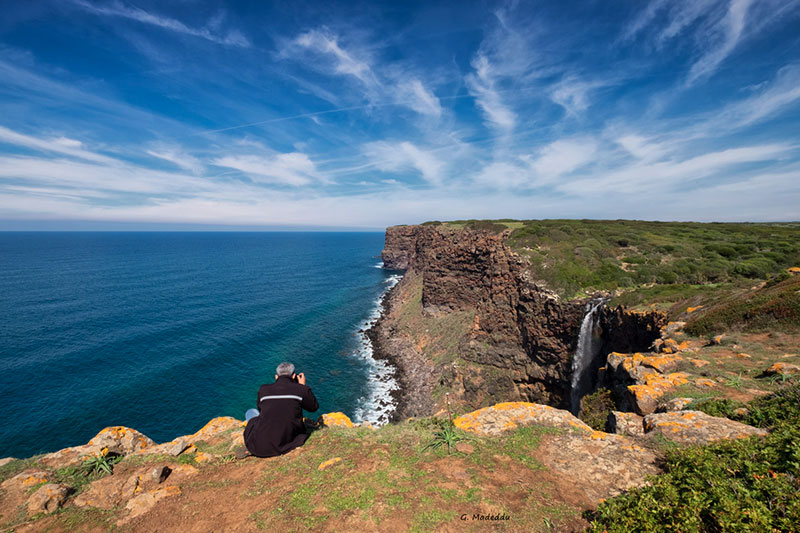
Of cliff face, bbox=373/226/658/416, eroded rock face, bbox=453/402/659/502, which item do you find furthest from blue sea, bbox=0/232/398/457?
eroded rock face, bbox=453/402/659/502

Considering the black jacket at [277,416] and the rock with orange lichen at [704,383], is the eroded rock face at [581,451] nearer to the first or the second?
the black jacket at [277,416]

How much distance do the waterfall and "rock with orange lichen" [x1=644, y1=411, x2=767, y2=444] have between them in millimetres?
22848

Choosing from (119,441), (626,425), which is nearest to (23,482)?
(119,441)

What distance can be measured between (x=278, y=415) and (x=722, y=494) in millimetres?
9514

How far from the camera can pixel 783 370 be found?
11852 mm

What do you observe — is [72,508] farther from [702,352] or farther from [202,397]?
[202,397]

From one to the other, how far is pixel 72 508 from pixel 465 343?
134 ft

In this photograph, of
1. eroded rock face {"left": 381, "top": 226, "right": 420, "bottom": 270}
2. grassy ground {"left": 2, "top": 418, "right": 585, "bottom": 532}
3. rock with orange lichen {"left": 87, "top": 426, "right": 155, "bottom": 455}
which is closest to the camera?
grassy ground {"left": 2, "top": 418, "right": 585, "bottom": 532}

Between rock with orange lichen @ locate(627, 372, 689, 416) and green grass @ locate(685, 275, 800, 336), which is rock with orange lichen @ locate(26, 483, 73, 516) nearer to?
rock with orange lichen @ locate(627, 372, 689, 416)

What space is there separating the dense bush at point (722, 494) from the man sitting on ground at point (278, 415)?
7233 mm

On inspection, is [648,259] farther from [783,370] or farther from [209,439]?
[209,439]

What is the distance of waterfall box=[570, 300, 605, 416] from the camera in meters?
30.2

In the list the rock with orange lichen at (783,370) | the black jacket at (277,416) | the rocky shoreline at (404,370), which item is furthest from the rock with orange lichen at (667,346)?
the rocky shoreline at (404,370)

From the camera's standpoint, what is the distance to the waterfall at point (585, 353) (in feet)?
99.0
